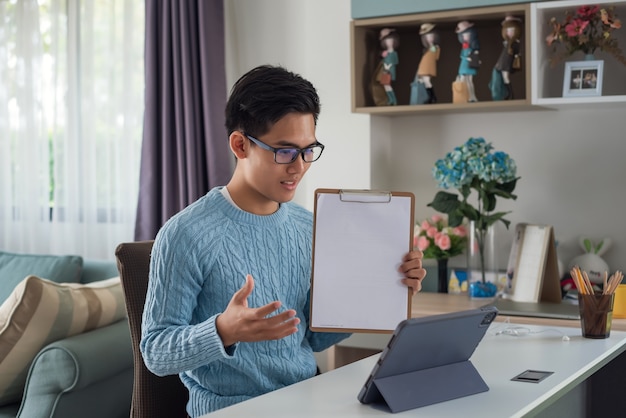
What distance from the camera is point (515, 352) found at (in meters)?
2.09

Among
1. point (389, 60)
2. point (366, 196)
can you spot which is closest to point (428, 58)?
point (389, 60)

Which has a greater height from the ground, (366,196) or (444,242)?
(366,196)

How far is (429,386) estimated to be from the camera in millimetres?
1673

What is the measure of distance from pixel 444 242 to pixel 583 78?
77 cm

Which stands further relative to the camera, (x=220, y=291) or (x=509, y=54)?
(x=509, y=54)

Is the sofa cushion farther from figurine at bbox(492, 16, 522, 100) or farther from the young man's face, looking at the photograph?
the young man's face

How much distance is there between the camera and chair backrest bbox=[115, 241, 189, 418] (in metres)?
2.16

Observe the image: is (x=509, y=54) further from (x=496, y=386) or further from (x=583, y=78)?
(x=496, y=386)

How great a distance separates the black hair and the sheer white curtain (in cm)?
234

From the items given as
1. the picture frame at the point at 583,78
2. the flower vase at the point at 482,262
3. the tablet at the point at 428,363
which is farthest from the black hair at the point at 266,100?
the flower vase at the point at 482,262

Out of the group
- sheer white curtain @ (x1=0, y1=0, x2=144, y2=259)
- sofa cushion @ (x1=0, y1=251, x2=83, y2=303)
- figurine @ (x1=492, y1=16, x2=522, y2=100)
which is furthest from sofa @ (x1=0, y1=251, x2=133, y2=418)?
figurine @ (x1=492, y1=16, x2=522, y2=100)

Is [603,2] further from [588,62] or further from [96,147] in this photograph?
[96,147]

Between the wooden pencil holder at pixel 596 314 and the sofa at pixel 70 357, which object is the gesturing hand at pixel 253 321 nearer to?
the wooden pencil holder at pixel 596 314

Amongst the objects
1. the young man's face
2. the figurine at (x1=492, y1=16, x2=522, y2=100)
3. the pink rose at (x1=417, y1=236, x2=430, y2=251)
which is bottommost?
the pink rose at (x1=417, y1=236, x2=430, y2=251)
